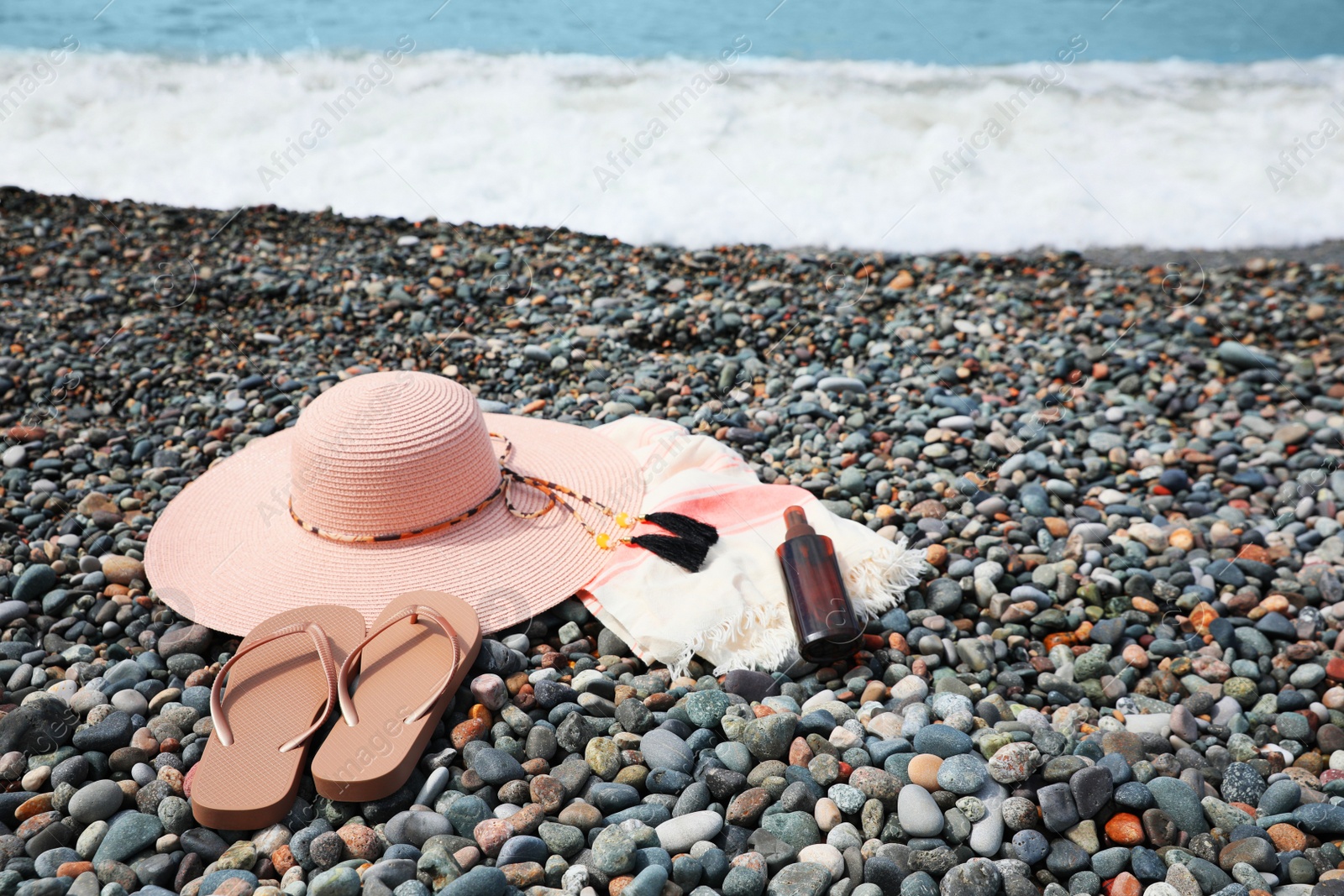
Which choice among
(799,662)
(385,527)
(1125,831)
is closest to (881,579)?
(799,662)

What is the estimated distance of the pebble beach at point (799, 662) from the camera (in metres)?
1.79

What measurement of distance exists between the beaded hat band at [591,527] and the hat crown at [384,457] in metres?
0.02

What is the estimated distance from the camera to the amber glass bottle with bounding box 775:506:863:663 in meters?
2.35

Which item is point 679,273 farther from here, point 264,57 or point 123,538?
point 264,57

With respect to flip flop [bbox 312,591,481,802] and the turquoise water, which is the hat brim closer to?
flip flop [bbox 312,591,481,802]

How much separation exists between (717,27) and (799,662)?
437 inches

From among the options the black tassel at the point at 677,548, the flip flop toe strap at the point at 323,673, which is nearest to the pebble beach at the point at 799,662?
the flip flop toe strap at the point at 323,673

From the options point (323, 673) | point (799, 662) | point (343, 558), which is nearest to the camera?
point (323, 673)

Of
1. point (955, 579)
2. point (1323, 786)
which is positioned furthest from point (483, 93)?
point (1323, 786)

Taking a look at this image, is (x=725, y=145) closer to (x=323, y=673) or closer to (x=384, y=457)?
(x=384, y=457)

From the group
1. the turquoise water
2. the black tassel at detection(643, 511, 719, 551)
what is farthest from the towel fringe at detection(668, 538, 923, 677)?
the turquoise water

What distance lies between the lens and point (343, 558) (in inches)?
98.4

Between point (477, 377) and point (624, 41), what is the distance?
8.18m

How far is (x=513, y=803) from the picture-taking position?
1.92 m
